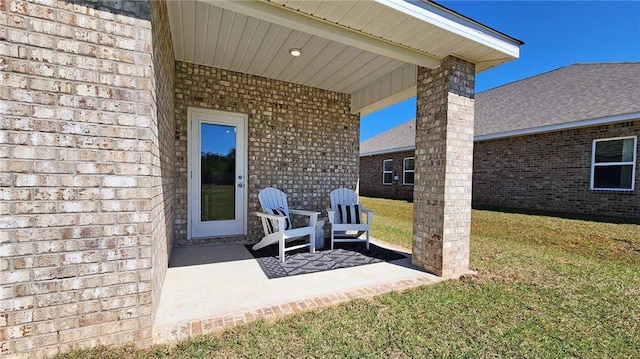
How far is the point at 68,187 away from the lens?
1550 millimetres

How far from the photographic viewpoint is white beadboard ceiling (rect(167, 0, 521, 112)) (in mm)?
2293

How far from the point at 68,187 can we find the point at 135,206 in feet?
1.15

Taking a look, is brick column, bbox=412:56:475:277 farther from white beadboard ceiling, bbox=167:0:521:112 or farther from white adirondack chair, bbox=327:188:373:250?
white adirondack chair, bbox=327:188:373:250

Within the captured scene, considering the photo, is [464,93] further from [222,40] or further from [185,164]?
[185,164]

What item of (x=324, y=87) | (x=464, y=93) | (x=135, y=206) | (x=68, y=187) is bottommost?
(x=135, y=206)

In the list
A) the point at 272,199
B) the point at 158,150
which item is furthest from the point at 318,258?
the point at 158,150

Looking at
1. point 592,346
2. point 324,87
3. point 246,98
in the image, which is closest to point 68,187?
point 246,98

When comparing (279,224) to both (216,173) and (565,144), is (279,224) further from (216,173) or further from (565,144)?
(565,144)

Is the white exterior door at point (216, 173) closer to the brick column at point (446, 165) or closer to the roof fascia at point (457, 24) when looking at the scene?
the brick column at point (446, 165)

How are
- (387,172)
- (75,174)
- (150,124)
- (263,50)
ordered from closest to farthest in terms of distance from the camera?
1. (75,174)
2. (150,124)
3. (263,50)
4. (387,172)

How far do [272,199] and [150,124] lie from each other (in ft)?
8.53

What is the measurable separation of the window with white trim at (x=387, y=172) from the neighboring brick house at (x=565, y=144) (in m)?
4.43

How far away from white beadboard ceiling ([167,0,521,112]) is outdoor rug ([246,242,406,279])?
8.19 feet

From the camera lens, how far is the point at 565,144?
7734mm
